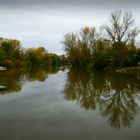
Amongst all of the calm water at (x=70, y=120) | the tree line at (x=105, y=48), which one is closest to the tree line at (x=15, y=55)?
the tree line at (x=105, y=48)

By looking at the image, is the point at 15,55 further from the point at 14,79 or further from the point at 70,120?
the point at 70,120

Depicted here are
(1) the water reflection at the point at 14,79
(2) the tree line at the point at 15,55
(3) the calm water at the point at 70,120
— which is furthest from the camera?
(2) the tree line at the point at 15,55

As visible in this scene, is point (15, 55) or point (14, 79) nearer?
point (14, 79)

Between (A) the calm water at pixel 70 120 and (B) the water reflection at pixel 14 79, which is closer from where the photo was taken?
(A) the calm water at pixel 70 120

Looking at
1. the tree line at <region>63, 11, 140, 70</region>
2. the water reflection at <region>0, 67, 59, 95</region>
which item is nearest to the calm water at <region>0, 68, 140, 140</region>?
the water reflection at <region>0, 67, 59, 95</region>

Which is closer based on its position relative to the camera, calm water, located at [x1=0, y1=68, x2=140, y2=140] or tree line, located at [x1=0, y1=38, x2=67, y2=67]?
calm water, located at [x1=0, y1=68, x2=140, y2=140]

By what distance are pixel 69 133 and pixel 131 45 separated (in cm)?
4879

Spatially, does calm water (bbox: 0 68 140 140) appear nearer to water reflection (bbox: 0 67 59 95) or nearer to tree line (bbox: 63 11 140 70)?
water reflection (bbox: 0 67 59 95)

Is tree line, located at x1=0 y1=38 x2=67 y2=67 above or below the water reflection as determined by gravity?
above

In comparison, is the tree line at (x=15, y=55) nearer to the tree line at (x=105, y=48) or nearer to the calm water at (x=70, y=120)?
the tree line at (x=105, y=48)

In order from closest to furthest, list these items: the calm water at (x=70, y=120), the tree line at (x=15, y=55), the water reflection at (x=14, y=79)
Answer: the calm water at (x=70, y=120) → the water reflection at (x=14, y=79) → the tree line at (x=15, y=55)

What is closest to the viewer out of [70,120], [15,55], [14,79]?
[70,120]

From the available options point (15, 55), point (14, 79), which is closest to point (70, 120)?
point (14, 79)

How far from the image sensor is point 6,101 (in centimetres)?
1549
